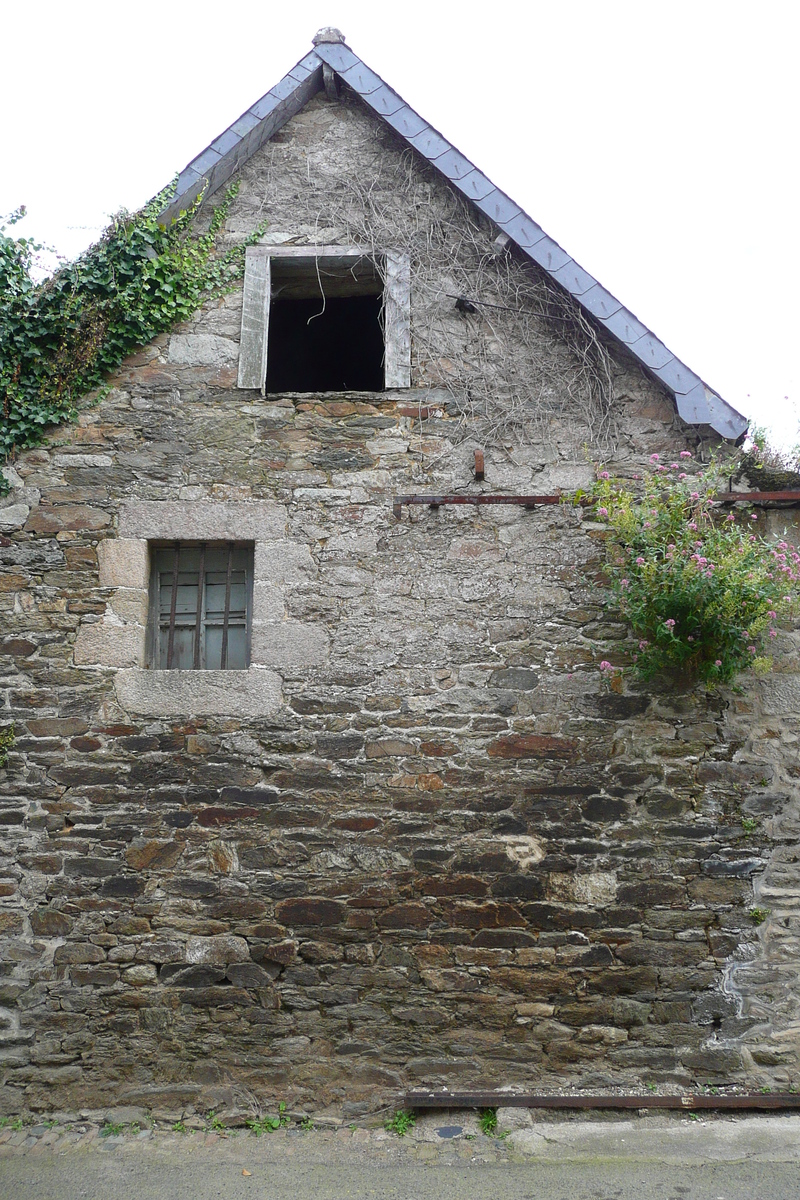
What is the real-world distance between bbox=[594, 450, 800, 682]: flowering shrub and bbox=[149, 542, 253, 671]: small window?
210 cm

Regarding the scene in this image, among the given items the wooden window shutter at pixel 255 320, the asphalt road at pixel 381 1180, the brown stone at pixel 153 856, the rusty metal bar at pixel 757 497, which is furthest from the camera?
the wooden window shutter at pixel 255 320

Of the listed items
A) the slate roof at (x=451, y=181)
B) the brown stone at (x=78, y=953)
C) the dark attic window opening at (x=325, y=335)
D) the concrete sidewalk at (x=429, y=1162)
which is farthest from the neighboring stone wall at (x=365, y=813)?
the dark attic window opening at (x=325, y=335)

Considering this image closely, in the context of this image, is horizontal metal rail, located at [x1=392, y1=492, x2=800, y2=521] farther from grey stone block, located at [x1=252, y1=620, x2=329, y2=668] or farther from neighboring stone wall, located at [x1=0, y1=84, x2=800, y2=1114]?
grey stone block, located at [x1=252, y1=620, x2=329, y2=668]

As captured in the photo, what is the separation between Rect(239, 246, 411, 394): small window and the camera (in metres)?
4.79

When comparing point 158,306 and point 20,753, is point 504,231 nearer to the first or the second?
point 158,306

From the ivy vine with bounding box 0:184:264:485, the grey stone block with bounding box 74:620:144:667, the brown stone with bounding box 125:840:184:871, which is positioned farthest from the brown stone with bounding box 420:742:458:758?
the ivy vine with bounding box 0:184:264:485

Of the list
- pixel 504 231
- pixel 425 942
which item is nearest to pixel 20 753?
pixel 425 942

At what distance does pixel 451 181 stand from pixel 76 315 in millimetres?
2387

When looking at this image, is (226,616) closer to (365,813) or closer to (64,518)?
(64,518)

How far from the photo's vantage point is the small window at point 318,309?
15.7ft

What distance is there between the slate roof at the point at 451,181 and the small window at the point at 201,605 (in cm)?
208

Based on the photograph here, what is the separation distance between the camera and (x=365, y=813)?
4.30m

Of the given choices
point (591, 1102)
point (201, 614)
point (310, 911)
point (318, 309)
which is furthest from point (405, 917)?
point (318, 309)

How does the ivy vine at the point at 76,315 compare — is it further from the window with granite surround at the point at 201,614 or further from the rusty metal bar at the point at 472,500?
the rusty metal bar at the point at 472,500
